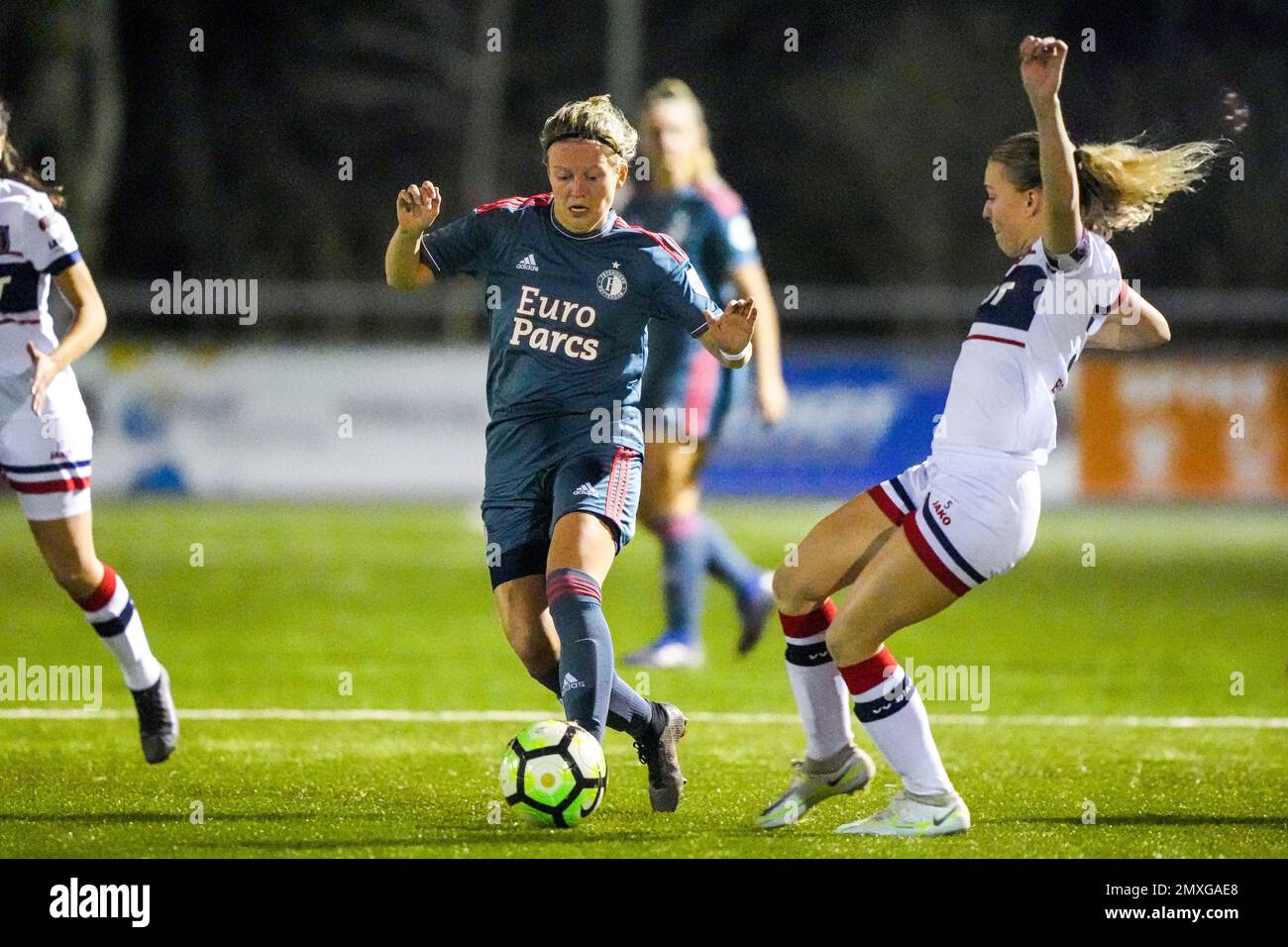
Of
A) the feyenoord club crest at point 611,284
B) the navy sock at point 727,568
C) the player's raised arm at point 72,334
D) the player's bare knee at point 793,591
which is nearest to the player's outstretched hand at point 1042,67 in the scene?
the feyenoord club crest at point 611,284

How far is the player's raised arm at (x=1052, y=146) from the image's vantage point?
16.1 ft

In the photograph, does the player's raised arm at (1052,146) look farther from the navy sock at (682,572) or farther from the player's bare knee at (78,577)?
the navy sock at (682,572)

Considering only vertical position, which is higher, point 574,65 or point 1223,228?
point 574,65

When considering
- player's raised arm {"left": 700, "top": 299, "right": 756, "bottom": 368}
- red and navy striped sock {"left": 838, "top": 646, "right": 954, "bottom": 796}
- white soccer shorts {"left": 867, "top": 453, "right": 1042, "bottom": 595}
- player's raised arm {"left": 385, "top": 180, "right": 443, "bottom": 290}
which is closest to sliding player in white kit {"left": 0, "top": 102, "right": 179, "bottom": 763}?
player's raised arm {"left": 385, "top": 180, "right": 443, "bottom": 290}

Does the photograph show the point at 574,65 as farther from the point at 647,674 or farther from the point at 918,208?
the point at 647,674

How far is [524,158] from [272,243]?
4.17 m

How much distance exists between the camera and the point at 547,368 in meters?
5.76

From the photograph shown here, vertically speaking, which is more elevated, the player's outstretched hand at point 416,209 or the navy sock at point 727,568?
the player's outstretched hand at point 416,209

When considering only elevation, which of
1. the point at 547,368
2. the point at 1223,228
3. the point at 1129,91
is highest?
the point at 1129,91

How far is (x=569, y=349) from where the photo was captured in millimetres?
5734

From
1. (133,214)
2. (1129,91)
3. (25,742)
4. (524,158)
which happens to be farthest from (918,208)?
(25,742)

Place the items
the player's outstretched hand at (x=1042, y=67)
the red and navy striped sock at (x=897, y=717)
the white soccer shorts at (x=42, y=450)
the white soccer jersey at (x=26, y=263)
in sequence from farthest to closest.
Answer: the white soccer shorts at (x=42, y=450), the white soccer jersey at (x=26, y=263), the red and navy striped sock at (x=897, y=717), the player's outstretched hand at (x=1042, y=67)

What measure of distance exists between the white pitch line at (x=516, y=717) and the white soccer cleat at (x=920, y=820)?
2.33 meters

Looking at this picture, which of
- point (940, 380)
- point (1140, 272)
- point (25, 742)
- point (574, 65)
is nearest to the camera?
point (25, 742)
